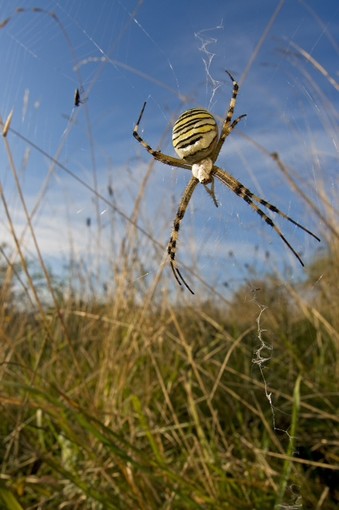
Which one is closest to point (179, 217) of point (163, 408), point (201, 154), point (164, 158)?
point (164, 158)

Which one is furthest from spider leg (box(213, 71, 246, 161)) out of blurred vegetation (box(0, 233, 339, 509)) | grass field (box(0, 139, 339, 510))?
grass field (box(0, 139, 339, 510))

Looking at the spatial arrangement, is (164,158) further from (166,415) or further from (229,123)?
(166,415)

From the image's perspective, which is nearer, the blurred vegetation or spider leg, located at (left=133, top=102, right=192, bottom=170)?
spider leg, located at (left=133, top=102, right=192, bottom=170)

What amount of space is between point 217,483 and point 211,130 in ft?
6.29

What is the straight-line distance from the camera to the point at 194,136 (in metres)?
1.38

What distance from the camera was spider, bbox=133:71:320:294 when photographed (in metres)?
1.36

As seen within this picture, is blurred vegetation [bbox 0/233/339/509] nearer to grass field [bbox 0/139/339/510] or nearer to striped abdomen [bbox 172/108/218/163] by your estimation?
grass field [bbox 0/139/339/510]

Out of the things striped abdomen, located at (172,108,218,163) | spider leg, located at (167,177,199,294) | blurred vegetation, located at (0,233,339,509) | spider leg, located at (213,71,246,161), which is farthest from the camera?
blurred vegetation, located at (0,233,339,509)

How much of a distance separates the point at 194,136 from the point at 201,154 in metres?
0.05

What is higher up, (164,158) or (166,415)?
(164,158)

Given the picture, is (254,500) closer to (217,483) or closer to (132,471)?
(217,483)

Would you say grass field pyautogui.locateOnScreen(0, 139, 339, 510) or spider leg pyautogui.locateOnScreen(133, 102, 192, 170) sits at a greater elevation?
spider leg pyautogui.locateOnScreen(133, 102, 192, 170)

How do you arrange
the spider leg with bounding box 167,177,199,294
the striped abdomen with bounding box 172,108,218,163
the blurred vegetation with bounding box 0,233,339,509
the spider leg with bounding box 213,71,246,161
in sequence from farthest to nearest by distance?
the blurred vegetation with bounding box 0,233,339,509
the spider leg with bounding box 167,177,199,294
the spider leg with bounding box 213,71,246,161
the striped abdomen with bounding box 172,108,218,163

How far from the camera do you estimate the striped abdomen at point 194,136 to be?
1353 millimetres
